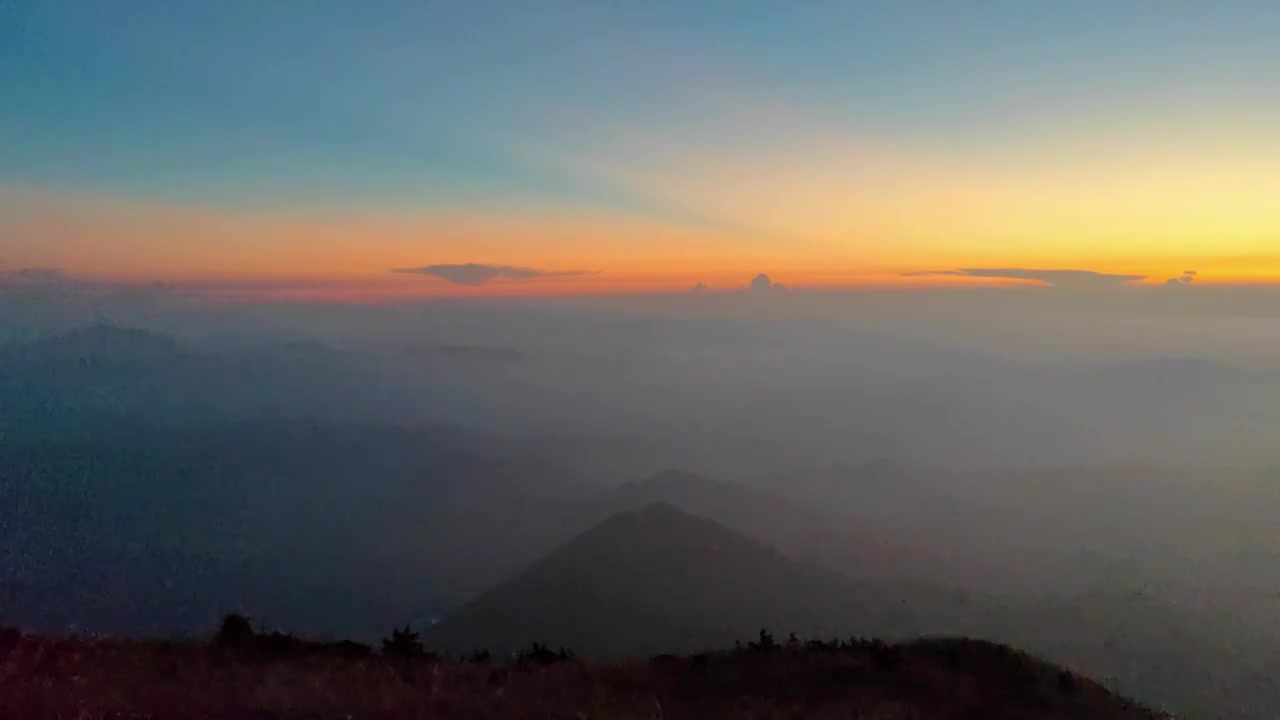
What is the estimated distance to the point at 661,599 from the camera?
158000mm

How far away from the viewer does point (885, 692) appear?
44.9ft

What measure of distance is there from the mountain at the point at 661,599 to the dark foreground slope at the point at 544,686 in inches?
3783

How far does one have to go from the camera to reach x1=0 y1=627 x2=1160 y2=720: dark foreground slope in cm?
978

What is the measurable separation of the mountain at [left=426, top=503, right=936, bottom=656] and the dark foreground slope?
315 ft

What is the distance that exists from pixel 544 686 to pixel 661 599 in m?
153

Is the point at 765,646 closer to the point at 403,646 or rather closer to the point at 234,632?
the point at 403,646

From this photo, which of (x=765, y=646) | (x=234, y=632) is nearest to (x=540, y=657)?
(x=765, y=646)

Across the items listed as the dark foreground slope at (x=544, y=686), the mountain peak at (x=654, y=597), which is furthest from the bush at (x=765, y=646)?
the mountain peak at (x=654, y=597)

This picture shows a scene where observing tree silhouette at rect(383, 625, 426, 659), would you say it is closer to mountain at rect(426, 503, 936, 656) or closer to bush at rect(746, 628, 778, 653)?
bush at rect(746, 628, 778, 653)

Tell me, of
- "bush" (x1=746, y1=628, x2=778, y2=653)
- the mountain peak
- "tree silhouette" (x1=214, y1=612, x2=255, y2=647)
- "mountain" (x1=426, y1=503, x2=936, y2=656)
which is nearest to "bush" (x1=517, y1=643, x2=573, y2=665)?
"bush" (x1=746, y1=628, x2=778, y2=653)

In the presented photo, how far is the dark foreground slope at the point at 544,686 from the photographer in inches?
385

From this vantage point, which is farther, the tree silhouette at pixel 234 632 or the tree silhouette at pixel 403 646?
the tree silhouette at pixel 234 632

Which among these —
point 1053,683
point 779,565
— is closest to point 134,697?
point 1053,683

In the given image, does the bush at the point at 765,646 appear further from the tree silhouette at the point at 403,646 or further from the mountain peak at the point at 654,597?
the mountain peak at the point at 654,597
